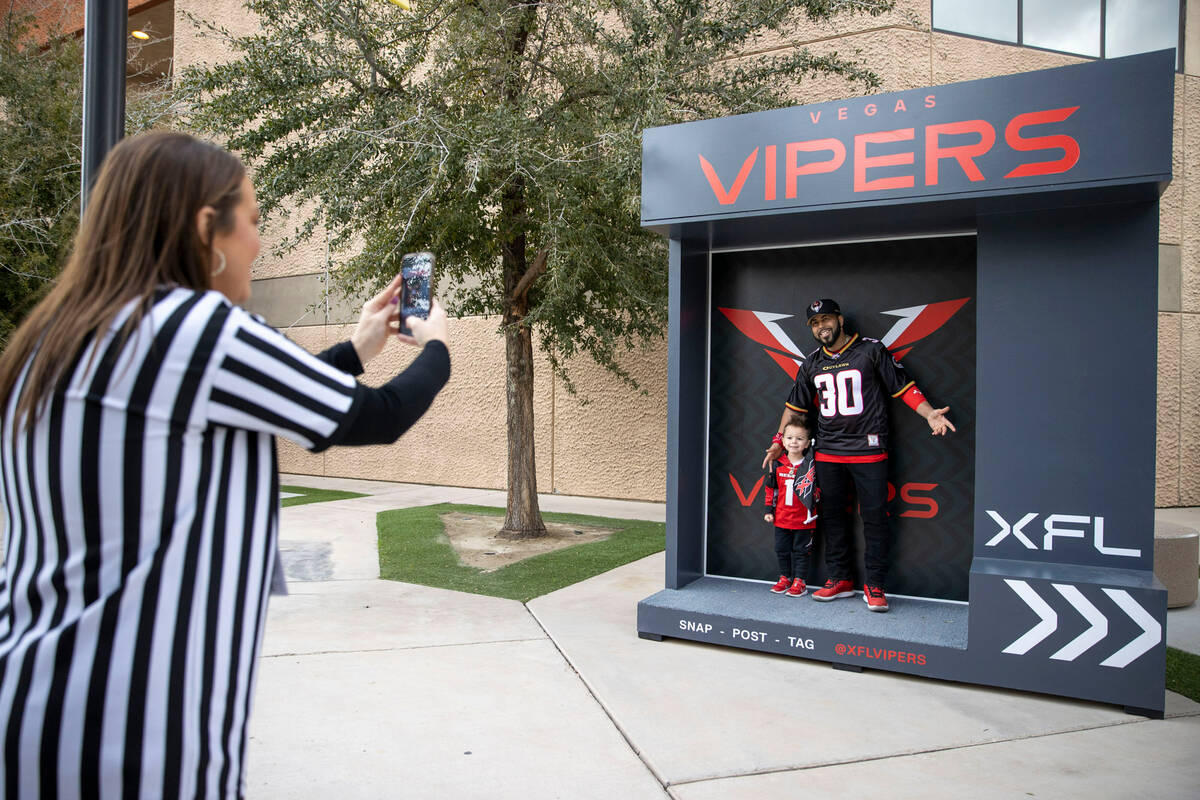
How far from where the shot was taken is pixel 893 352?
19.4ft

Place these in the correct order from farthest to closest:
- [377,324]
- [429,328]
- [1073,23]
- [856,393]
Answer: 1. [1073,23]
2. [856,393]
3. [377,324]
4. [429,328]

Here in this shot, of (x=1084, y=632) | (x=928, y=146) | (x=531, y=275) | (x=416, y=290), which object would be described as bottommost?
(x=1084, y=632)

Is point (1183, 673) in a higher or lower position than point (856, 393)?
lower

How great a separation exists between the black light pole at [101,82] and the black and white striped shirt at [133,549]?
225 cm

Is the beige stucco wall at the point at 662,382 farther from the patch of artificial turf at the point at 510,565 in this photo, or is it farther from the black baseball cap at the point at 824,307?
the black baseball cap at the point at 824,307

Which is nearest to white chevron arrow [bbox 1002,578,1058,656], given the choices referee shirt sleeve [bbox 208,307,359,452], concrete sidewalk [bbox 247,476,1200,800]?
concrete sidewalk [bbox 247,476,1200,800]

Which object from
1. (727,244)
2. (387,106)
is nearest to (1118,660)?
(727,244)

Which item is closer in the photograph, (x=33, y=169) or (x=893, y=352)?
(x=893, y=352)

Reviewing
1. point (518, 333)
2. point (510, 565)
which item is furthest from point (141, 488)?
point (518, 333)

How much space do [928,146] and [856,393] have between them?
1576mm

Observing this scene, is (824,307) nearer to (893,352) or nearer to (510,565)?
(893,352)

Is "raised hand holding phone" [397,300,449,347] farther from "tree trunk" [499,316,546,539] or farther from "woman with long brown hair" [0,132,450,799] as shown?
"tree trunk" [499,316,546,539]

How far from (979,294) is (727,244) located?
1953 millimetres

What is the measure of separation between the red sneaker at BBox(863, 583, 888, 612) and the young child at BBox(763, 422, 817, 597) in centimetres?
50
